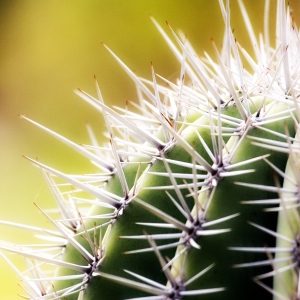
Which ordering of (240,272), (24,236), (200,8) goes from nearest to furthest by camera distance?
(240,272), (24,236), (200,8)

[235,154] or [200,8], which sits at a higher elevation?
[200,8]

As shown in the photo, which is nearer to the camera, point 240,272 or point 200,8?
point 240,272

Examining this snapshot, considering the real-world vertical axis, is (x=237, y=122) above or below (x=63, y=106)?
below

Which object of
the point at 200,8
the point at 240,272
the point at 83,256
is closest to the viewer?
the point at 240,272

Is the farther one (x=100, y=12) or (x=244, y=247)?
(x=100, y=12)

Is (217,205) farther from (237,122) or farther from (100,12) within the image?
(100,12)

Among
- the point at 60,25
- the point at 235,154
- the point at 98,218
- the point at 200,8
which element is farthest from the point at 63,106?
the point at 235,154

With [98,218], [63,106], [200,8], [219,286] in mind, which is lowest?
[219,286]

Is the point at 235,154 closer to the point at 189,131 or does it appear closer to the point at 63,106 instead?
the point at 189,131

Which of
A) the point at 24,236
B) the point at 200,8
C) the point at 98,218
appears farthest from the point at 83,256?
the point at 200,8
